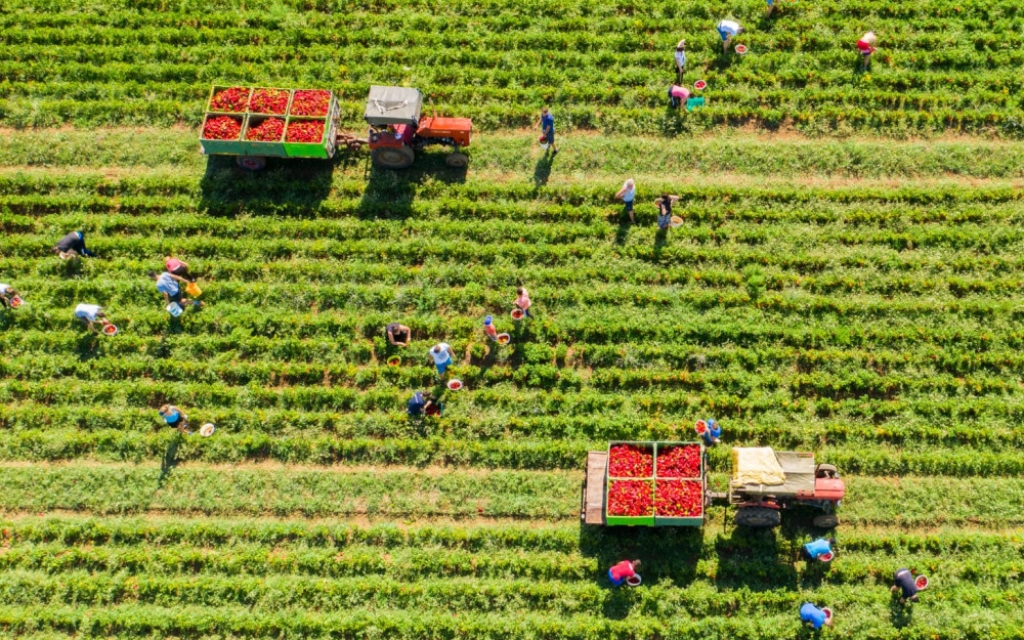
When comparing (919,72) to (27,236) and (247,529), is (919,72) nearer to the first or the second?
(247,529)

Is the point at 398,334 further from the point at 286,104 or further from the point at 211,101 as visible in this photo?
the point at 211,101

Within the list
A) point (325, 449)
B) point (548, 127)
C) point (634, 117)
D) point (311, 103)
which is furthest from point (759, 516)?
point (311, 103)

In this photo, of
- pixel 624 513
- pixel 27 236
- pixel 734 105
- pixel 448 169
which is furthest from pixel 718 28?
pixel 27 236

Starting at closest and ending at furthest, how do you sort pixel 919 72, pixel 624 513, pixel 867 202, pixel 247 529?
pixel 624 513
pixel 247 529
pixel 867 202
pixel 919 72

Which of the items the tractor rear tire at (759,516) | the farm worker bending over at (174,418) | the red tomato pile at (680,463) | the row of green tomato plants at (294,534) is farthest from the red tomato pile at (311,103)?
the tractor rear tire at (759,516)

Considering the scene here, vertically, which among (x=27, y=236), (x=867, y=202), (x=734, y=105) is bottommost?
(x=27, y=236)

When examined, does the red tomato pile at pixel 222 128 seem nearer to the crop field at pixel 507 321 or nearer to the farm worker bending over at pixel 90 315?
the crop field at pixel 507 321

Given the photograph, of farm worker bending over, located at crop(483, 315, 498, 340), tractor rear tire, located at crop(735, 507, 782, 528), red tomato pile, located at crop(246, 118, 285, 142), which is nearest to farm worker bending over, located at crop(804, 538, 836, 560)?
tractor rear tire, located at crop(735, 507, 782, 528)

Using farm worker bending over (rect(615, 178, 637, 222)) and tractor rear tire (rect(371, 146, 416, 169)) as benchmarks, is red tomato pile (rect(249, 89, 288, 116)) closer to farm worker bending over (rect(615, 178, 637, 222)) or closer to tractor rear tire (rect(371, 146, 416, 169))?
tractor rear tire (rect(371, 146, 416, 169))
